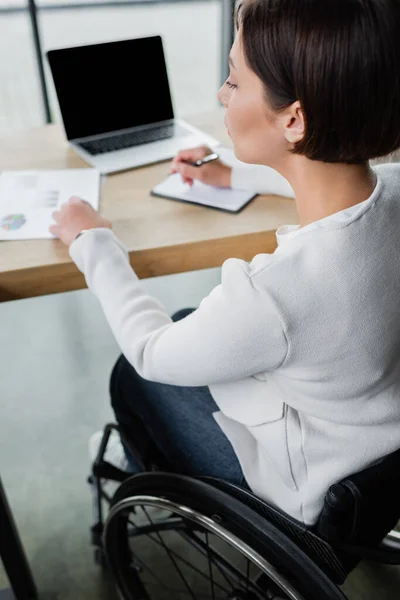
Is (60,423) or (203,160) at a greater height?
(203,160)

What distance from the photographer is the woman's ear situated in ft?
2.20

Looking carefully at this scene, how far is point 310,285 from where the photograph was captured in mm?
628

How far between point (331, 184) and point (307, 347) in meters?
0.22

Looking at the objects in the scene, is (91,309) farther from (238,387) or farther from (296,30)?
(296,30)

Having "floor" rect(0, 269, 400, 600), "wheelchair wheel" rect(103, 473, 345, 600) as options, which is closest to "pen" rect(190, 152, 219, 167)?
"wheelchair wheel" rect(103, 473, 345, 600)

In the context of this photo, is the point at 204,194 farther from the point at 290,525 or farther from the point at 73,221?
the point at 290,525

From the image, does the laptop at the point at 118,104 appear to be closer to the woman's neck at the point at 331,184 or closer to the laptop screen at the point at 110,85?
the laptop screen at the point at 110,85

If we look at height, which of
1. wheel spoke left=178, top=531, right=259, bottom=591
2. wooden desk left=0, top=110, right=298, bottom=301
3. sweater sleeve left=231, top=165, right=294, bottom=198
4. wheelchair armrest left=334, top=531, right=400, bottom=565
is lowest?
wheel spoke left=178, top=531, right=259, bottom=591

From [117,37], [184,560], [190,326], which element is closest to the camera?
[190,326]

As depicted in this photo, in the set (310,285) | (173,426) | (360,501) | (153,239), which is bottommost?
(173,426)

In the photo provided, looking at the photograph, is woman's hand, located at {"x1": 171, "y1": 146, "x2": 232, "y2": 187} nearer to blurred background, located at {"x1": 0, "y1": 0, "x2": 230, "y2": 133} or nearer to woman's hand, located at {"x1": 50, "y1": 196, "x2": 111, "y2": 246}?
woman's hand, located at {"x1": 50, "y1": 196, "x2": 111, "y2": 246}

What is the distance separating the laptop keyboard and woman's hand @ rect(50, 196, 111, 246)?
0.33 metres

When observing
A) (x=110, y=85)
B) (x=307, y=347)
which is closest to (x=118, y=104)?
(x=110, y=85)

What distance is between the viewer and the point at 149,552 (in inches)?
54.5
